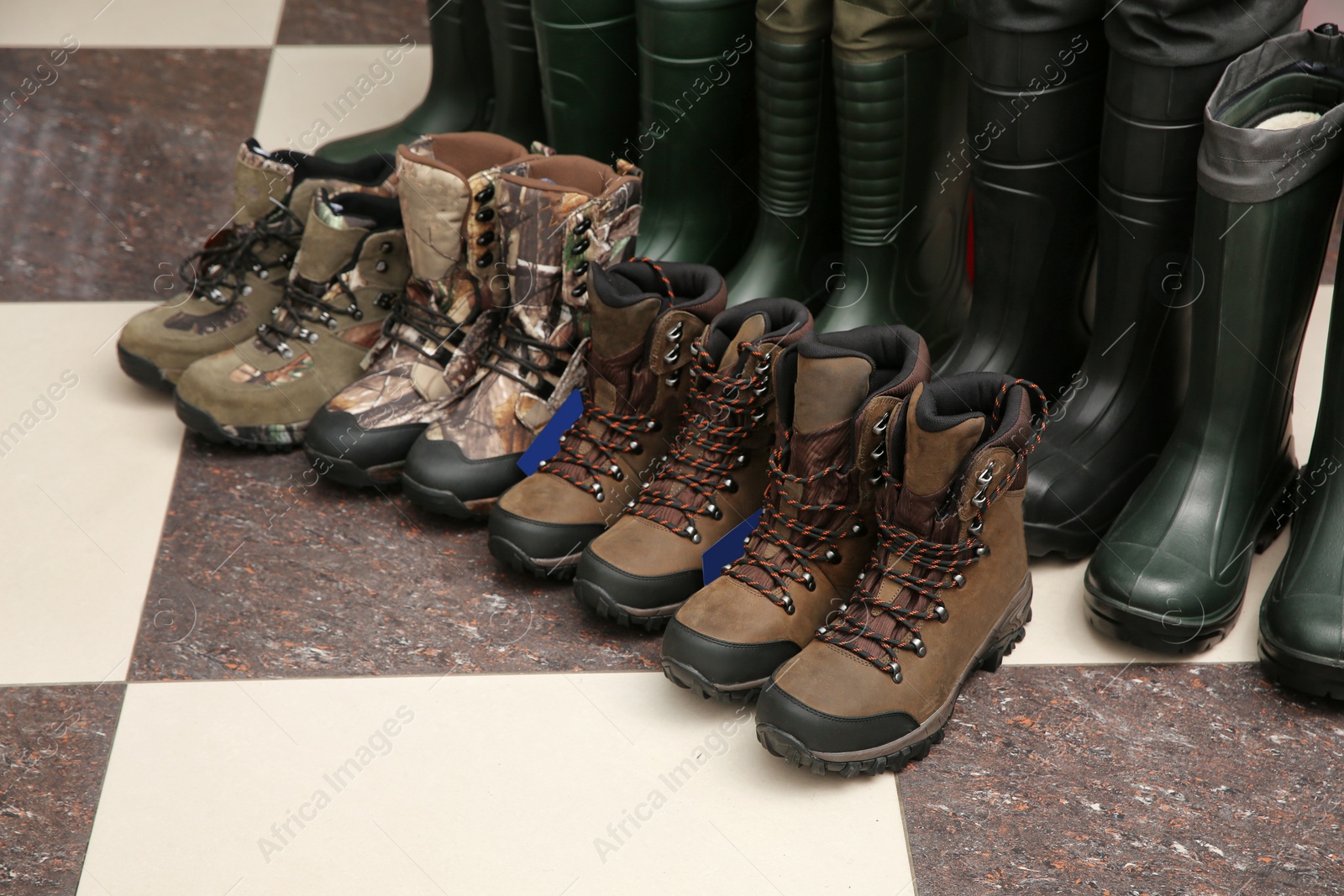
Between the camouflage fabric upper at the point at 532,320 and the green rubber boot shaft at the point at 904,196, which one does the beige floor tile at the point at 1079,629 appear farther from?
the camouflage fabric upper at the point at 532,320

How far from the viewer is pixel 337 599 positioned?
1304 mm

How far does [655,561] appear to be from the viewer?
1.21 metres

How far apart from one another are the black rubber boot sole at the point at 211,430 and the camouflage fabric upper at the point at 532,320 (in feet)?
0.76

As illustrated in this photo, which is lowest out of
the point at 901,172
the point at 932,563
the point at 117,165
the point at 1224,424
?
the point at 117,165

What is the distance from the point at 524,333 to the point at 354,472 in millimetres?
255

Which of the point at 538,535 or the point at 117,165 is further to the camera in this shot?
the point at 117,165

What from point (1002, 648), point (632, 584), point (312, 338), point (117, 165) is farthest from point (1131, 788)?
point (117, 165)

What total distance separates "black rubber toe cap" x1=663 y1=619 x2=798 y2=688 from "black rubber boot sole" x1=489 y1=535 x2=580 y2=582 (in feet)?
0.61

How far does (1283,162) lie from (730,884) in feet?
2.52

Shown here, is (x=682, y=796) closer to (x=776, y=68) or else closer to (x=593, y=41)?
(x=776, y=68)

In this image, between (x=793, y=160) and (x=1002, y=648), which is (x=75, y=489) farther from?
(x=1002, y=648)

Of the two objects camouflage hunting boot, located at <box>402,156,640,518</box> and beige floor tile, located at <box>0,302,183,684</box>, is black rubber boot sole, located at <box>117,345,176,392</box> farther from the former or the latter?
camouflage hunting boot, located at <box>402,156,640,518</box>

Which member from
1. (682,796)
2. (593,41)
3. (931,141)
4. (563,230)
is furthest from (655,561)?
(593,41)

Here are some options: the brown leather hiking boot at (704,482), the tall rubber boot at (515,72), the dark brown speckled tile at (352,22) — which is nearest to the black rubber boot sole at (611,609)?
the brown leather hiking boot at (704,482)
